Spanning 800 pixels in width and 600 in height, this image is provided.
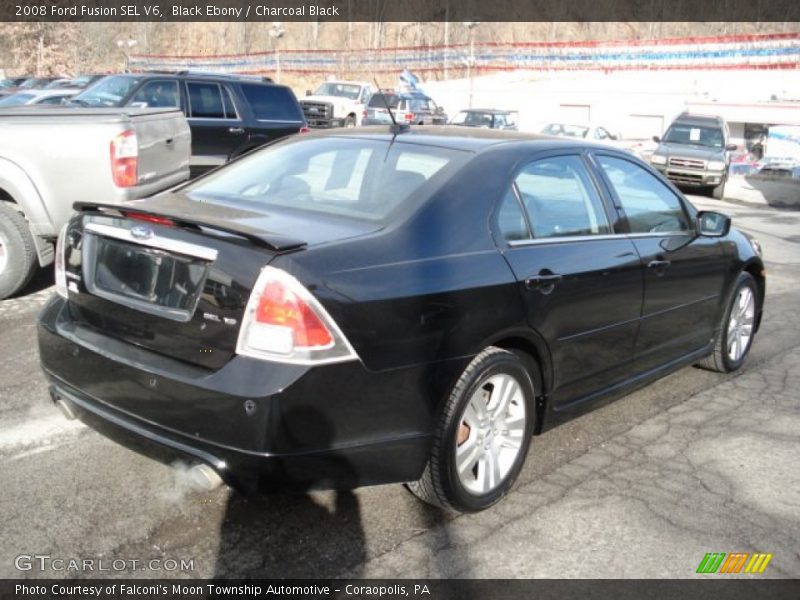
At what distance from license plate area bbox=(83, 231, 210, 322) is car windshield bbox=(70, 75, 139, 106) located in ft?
28.8

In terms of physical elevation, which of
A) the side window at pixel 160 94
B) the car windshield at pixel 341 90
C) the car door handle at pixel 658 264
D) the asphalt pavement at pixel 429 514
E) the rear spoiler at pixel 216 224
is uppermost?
the car windshield at pixel 341 90

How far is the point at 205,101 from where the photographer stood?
1148 centimetres

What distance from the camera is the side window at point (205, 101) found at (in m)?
11.4

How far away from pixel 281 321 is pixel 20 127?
455 centimetres

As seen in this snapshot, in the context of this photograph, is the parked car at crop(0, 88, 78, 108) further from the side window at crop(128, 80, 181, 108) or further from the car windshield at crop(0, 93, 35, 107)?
the side window at crop(128, 80, 181, 108)

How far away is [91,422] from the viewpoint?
3.27 metres

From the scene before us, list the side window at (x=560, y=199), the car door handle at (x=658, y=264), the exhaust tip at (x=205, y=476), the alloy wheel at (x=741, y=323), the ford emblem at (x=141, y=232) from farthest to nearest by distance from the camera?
the alloy wheel at (x=741, y=323) < the car door handle at (x=658, y=264) < the side window at (x=560, y=199) < the ford emblem at (x=141, y=232) < the exhaust tip at (x=205, y=476)

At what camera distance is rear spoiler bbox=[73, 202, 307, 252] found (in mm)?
2873

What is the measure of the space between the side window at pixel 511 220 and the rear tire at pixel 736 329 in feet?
7.58

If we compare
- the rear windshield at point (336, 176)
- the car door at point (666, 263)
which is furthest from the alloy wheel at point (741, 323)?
the rear windshield at point (336, 176)

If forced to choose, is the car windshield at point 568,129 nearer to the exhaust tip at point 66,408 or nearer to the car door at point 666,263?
the car door at point 666,263

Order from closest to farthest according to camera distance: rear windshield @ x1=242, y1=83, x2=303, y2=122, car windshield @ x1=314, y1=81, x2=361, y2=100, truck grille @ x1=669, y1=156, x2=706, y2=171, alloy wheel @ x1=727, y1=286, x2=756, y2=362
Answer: alloy wheel @ x1=727, y1=286, x2=756, y2=362
rear windshield @ x1=242, y1=83, x2=303, y2=122
truck grille @ x1=669, y1=156, x2=706, y2=171
car windshield @ x1=314, y1=81, x2=361, y2=100

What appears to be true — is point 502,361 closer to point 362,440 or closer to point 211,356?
point 362,440

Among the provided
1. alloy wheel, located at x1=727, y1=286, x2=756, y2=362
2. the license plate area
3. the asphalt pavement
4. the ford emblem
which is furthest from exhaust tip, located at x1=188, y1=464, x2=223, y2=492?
alloy wheel, located at x1=727, y1=286, x2=756, y2=362
